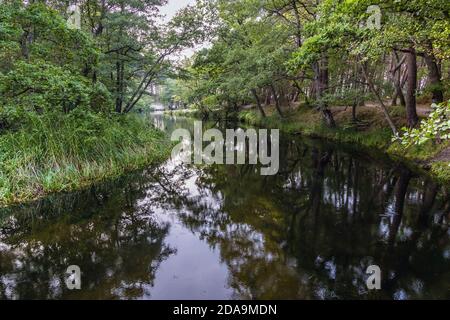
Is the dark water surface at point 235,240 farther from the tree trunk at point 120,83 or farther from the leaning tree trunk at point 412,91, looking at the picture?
the tree trunk at point 120,83

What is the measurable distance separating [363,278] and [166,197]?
556 centimetres

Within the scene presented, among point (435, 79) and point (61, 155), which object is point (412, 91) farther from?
point (61, 155)

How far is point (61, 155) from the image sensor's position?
8.42 meters

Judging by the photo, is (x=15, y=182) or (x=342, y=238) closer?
(x=342, y=238)

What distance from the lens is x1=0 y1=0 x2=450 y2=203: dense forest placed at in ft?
24.3

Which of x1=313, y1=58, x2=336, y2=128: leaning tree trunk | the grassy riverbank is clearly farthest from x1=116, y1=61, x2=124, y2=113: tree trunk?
x1=313, y1=58, x2=336, y2=128: leaning tree trunk

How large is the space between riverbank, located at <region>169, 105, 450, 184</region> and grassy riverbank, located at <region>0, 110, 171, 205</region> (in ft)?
32.4

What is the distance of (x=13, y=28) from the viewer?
285 inches

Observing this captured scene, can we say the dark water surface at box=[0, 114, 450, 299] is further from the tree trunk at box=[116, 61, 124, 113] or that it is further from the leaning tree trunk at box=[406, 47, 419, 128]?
the tree trunk at box=[116, 61, 124, 113]

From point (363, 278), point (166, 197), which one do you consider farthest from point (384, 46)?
point (166, 197)

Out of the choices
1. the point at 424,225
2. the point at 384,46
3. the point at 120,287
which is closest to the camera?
the point at 120,287
